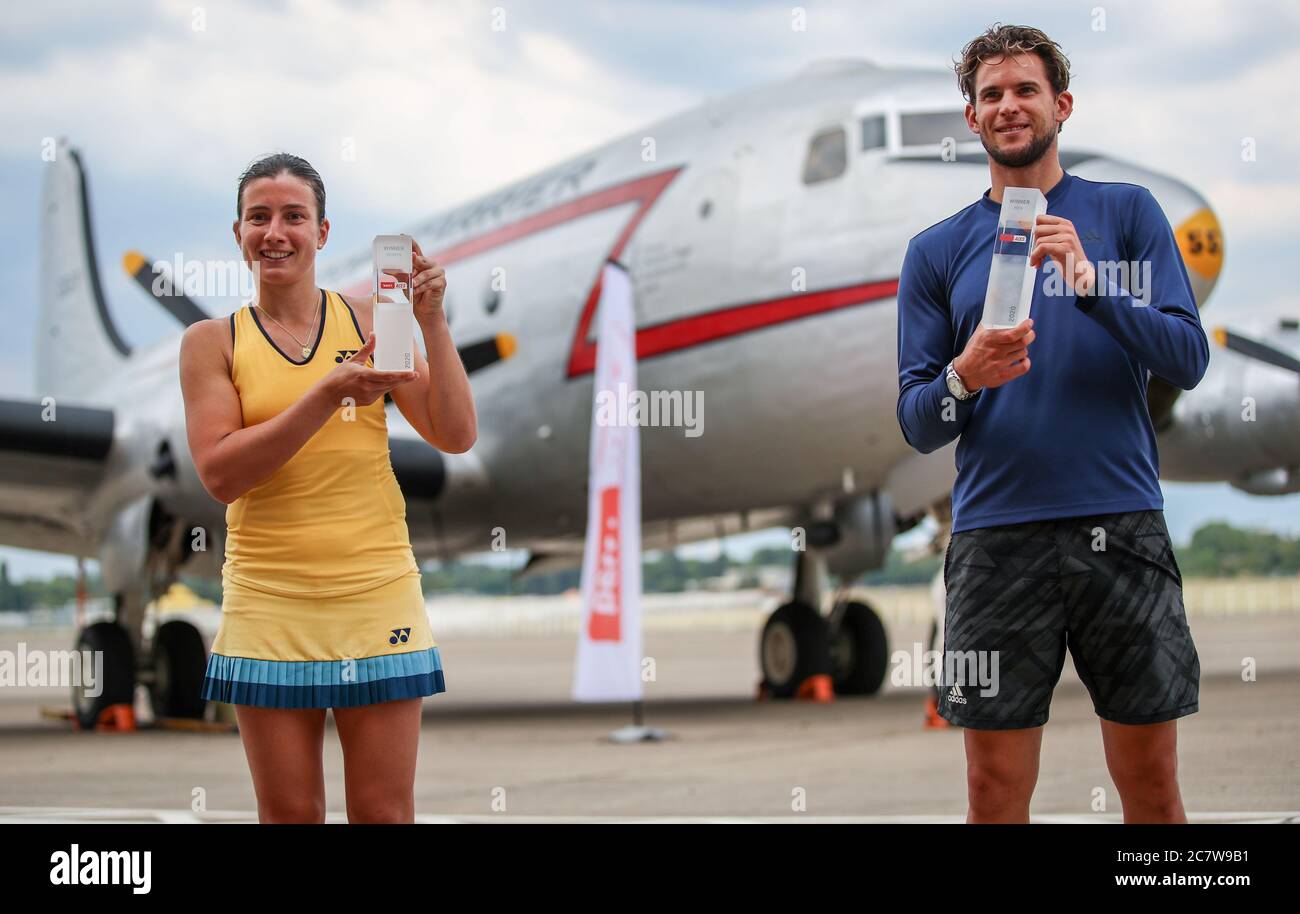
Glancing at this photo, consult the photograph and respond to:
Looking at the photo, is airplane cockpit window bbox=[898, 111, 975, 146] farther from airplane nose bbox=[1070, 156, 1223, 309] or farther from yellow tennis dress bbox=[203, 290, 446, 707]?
yellow tennis dress bbox=[203, 290, 446, 707]

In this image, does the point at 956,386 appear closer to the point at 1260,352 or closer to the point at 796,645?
the point at 1260,352

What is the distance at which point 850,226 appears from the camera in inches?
386

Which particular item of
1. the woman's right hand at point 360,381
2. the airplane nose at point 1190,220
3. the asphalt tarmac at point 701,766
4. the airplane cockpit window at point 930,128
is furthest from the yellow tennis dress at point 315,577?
the airplane cockpit window at point 930,128

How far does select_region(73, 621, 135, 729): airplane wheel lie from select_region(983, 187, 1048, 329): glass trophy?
11.5 m

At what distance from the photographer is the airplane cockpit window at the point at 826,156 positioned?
10125 millimetres

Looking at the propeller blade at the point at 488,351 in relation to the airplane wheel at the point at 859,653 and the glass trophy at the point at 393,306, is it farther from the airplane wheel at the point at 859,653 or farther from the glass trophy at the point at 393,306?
the glass trophy at the point at 393,306

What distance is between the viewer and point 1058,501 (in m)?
2.52

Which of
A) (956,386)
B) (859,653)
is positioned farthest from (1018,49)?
(859,653)

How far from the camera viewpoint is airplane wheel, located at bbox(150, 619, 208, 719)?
12.5 m

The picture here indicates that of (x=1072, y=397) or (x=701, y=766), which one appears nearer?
(x=1072, y=397)

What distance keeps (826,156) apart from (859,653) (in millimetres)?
5549

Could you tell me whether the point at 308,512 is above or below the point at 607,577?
below

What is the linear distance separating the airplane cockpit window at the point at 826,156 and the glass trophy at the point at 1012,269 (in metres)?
7.91
